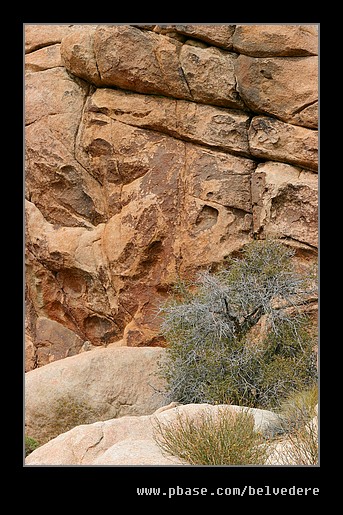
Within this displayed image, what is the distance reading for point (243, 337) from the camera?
39.8 feet

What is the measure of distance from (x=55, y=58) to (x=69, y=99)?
2.98ft

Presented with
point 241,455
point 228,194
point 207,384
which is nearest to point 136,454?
point 241,455

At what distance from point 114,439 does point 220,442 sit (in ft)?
6.32

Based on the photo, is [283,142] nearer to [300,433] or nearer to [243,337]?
[243,337]

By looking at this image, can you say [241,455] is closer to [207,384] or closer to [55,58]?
[207,384]

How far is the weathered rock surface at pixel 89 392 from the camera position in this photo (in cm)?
1255

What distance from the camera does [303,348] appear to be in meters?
12.1

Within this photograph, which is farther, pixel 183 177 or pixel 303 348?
pixel 183 177

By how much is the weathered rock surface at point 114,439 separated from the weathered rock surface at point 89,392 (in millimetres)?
3305

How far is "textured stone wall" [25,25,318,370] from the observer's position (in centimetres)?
1364

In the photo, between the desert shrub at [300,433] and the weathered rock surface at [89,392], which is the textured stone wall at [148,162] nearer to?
the weathered rock surface at [89,392]

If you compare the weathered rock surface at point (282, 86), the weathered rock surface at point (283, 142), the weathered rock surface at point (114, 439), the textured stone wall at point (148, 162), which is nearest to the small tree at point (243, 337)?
the textured stone wall at point (148, 162)

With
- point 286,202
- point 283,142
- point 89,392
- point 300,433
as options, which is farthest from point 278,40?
point 300,433

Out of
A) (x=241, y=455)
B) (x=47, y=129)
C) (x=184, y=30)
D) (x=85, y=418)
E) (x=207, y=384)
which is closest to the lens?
(x=241, y=455)
